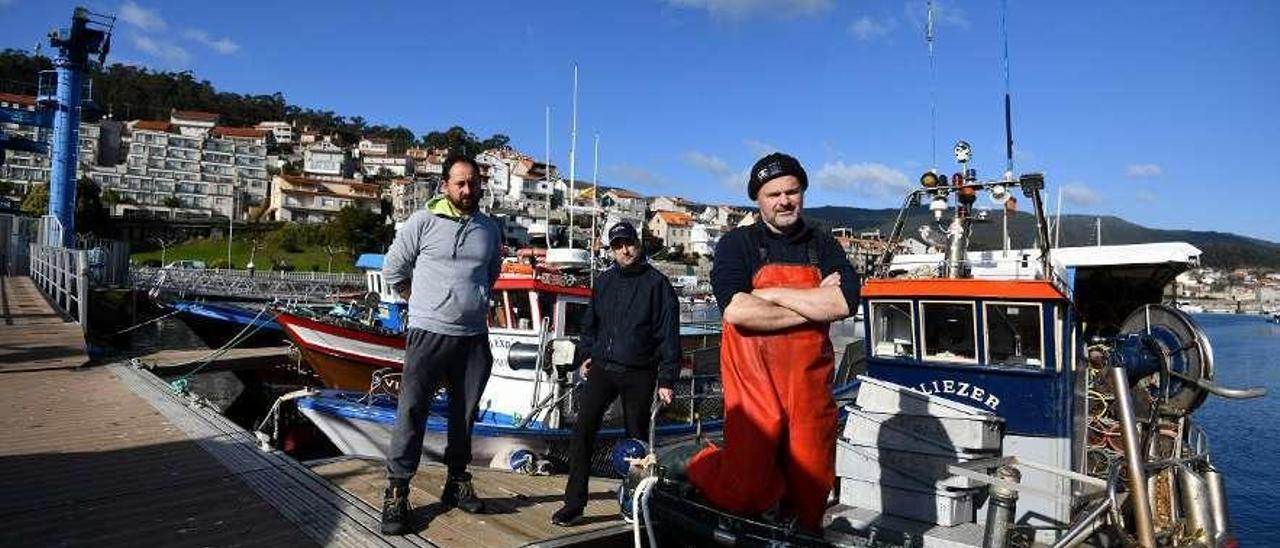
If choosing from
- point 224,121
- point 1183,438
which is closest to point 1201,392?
point 1183,438

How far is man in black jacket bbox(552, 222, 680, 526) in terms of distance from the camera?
176 inches

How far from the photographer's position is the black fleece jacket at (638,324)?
14.8 feet

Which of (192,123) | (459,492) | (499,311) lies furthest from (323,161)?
(459,492)

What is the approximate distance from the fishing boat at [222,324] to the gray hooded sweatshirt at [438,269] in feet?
74.5

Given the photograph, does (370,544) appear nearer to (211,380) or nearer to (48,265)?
(211,380)

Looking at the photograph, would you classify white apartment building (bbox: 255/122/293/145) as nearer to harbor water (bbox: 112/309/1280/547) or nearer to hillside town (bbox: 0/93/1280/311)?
hillside town (bbox: 0/93/1280/311)

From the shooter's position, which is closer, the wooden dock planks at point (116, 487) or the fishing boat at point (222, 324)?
the wooden dock planks at point (116, 487)

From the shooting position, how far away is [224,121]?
146m

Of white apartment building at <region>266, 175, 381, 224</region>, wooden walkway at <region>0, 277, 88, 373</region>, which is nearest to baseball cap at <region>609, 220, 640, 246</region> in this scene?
wooden walkway at <region>0, 277, 88, 373</region>

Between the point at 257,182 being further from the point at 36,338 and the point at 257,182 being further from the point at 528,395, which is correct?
the point at 528,395

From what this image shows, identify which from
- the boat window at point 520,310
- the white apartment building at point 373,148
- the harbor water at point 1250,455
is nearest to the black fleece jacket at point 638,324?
the boat window at point 520,310

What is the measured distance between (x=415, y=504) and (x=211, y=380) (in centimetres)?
1250

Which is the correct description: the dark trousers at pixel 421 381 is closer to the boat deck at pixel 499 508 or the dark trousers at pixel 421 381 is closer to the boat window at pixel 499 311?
the boat deck at pixel 499 508

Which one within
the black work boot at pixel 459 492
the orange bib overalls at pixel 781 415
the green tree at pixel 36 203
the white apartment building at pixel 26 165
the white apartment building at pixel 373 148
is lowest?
the black work boot at pixel 459 492
